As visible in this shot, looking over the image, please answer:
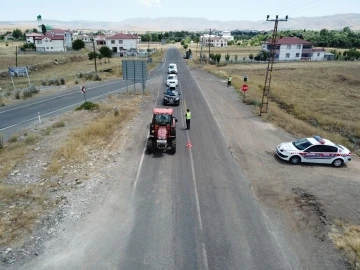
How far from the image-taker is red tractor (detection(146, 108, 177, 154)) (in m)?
19.0

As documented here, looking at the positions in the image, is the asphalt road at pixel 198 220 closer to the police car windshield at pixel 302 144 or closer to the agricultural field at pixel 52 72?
the police car windshield at pixel 302 144

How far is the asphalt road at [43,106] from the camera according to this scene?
2741 centimetres

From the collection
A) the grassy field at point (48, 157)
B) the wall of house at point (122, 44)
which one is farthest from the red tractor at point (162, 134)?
the wall of house at point (122, 44)

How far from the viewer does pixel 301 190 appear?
606 inches

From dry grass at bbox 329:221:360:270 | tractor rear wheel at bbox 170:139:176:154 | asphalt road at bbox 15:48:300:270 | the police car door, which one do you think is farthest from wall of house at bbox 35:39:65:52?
dry grass at bbox 329:221:360:270

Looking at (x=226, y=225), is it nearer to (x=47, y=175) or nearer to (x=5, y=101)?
(x=47, y=175)

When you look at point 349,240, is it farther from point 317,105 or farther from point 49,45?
point 49,45

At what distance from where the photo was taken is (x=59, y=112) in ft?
101

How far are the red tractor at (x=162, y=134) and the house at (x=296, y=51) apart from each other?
3321 inches

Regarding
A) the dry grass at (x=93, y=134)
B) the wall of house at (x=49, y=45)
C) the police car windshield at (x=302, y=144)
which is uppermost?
the wall of house at (x=49, y=45)

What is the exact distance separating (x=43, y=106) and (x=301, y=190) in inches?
1154

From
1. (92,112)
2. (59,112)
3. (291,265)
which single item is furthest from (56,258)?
(59,112)

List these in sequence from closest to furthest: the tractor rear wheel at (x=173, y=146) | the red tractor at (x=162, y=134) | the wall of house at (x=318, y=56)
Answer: the red tractor at (x=162, y=134), the tractor rear wheel at (x=173, y=146), the wall of house at (x=318, y=56)

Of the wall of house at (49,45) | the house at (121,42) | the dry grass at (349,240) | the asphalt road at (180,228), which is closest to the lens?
the asphalt road at (180,228)
